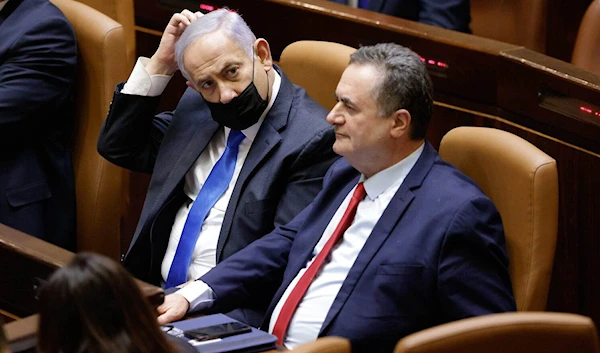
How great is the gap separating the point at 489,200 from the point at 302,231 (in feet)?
1.24

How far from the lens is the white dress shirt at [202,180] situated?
6.64 feet

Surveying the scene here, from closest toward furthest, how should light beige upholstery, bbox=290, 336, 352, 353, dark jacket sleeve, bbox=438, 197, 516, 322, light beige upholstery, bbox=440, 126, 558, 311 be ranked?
light beige upholstery, bbox=290, 336, 352, 353 → dark jacket sleeve, bbox=438, 197, 516, 322 → light beige upholstery, bbox=440, 126, 558, 311

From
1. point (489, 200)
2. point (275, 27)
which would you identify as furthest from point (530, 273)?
point (275, 27)

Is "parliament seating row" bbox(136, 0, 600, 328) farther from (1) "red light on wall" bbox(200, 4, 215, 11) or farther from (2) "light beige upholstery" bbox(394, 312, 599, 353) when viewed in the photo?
(2) "light beige upholstery" bbox(394, 312, 599, 353)

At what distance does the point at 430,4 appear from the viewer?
281 cm

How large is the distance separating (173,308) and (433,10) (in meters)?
1.37

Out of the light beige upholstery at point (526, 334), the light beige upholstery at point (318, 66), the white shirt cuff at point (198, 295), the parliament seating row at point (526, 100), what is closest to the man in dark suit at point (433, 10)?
the parliament seating row at point (526, 100)

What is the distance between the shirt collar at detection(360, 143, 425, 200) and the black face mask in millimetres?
340

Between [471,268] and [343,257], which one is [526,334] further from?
[343,257]

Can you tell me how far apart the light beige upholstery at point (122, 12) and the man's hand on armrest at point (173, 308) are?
1.24 m

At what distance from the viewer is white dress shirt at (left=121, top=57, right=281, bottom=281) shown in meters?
2.02

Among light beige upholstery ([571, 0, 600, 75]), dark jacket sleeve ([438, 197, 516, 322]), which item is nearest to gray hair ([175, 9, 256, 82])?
dark jacket sleeve ([438, 197, 516, 322])

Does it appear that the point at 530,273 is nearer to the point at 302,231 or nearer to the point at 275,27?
the point at 302,231

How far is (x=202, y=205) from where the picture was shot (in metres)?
2.04
